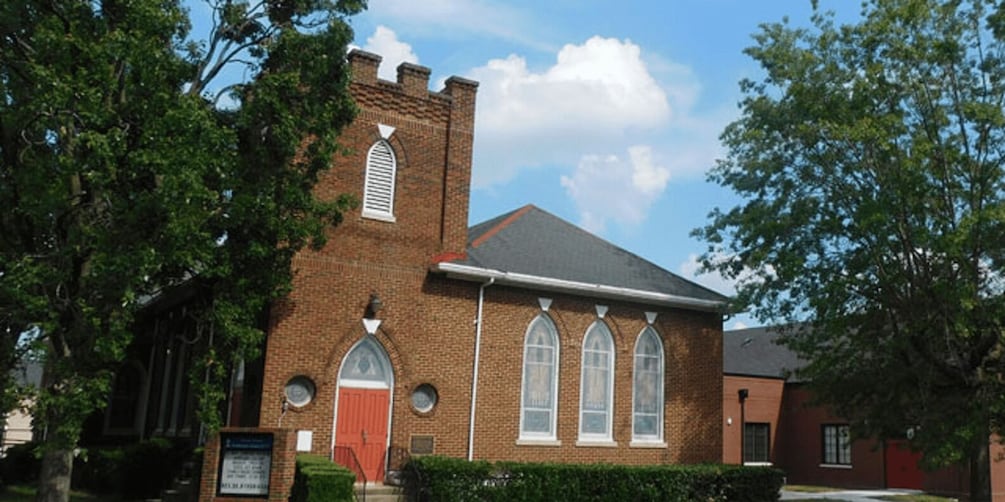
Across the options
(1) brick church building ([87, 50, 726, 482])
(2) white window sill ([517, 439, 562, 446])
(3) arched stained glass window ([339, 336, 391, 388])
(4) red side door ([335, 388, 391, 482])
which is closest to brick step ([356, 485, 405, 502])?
(1) brick church building ([87, 50, 726, 482])

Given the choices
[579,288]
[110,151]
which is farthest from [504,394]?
[110,151]

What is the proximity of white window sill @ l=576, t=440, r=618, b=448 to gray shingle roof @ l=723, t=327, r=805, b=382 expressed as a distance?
13.3 meters

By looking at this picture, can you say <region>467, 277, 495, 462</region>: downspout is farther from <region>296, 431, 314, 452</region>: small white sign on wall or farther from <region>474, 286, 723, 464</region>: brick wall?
<region>296, 431, 314, 452</region>: small white sign on wall

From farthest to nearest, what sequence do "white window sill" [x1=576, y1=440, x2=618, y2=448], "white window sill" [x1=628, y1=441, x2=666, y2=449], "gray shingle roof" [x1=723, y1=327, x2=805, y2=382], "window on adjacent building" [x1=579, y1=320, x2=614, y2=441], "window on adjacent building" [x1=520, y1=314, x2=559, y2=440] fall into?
"gray shingle roof" [x1=723, y1=327, x2=805, y2=382] → "white window sill" [x1=628, y1=441, x2=666, y2=449] → "window on adjacent building" [x1=579, y1=320, x2=614, y2=441] → "white window sill" [x1=576, y1=440, x2=618, y2=448] → "window on adjacent building" [x1=520, y1=314, x2=559, y2=440]

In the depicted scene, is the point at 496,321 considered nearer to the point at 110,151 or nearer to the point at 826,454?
the point at 110,151

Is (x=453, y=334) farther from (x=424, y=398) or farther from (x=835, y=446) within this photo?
(x=835, y=446)

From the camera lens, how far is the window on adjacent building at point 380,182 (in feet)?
61.1

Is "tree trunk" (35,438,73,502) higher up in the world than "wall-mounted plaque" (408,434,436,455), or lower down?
lower down

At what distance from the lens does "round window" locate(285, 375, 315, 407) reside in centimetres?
1698

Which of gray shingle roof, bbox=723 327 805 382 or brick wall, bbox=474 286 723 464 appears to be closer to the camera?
brick wall, bbox=474 286 723 464

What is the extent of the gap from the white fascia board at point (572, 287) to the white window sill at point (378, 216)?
1.37 meters

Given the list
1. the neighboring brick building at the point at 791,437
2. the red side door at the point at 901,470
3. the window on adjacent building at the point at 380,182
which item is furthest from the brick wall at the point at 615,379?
the red side door at the point at 901,470

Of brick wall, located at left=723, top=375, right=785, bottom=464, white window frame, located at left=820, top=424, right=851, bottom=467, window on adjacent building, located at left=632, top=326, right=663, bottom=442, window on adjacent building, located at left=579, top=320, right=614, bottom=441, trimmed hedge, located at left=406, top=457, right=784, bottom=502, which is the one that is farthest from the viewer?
white window frame, located at left=820, top=424, right=851, bottom=467

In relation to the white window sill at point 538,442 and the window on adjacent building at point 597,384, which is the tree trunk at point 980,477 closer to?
the window on adjacent building at point 597,384
